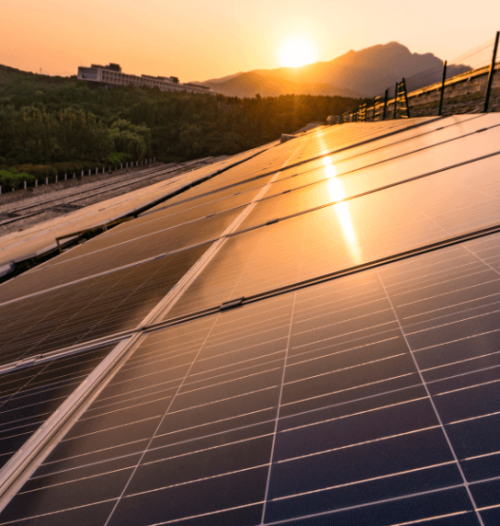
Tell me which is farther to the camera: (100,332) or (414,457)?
(100,332)

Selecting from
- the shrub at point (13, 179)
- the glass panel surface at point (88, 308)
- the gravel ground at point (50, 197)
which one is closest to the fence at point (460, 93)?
the glass panel surface at point (88, 308)

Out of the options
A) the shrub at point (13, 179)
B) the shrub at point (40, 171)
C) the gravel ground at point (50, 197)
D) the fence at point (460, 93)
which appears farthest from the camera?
the shrub at point (40, 171)

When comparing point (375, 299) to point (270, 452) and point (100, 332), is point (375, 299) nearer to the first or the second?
point (270, 452)

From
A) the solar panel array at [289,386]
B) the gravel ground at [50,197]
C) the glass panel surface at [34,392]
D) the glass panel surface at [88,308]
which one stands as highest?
the solar panel array at [289,386]

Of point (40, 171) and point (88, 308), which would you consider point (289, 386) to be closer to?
point (88, 308)

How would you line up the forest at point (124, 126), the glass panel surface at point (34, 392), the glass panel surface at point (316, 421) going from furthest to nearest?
the forest at point (124, 126)
the glass panel surface at point (34, 392)
the glass panel surface at point (316, 421)

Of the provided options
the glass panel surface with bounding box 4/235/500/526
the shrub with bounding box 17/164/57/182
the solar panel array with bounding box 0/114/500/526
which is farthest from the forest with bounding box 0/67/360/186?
the glass panel surface with bounding box 4/235/500/526

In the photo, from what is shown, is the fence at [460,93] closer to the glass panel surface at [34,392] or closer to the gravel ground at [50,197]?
the glass panel surface at [34,392]

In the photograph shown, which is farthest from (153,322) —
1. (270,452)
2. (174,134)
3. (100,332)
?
(174,134)
